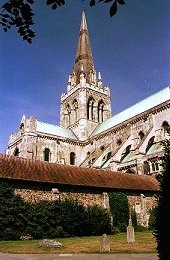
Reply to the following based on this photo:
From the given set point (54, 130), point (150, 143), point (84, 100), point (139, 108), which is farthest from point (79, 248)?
point (84, 100)

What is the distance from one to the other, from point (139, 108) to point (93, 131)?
11213 mm

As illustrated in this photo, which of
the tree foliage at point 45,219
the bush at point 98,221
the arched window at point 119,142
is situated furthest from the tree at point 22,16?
the arched window at point 119,142

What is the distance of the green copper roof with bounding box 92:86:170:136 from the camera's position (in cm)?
4081

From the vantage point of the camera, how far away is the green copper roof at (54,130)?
49.7m

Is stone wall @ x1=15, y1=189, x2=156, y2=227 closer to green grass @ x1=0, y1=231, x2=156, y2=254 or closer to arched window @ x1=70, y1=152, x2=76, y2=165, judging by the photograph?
green grass @ x1=0, y1=231, x2=156, y2=254

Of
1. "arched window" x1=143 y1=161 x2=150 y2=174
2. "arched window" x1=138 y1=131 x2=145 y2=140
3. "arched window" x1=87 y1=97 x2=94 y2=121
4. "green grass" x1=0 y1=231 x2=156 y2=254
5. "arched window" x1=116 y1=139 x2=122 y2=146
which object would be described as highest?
"arched window" x1=87 y1=97 x2=94 y2=121

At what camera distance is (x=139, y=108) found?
146ft

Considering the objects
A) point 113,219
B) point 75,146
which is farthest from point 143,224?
point 75,146

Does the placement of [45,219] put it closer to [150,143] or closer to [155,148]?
[155,148]

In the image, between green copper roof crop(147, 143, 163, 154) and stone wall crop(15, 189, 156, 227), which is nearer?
stone wall crop(15, 189, 156, 227)

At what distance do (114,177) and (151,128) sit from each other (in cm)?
1256

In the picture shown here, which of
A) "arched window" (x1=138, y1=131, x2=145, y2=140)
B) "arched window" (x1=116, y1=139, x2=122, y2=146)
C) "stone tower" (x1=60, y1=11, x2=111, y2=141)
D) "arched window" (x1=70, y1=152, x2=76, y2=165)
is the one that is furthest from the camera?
"stone tower" (x1=60, y1=11, x2=111, y2=141)

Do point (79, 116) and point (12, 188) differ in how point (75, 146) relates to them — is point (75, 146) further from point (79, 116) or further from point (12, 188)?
point (12, 188)

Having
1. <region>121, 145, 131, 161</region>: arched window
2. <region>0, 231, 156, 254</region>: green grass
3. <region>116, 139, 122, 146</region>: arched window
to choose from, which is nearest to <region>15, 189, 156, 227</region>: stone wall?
<region>0, 231, 156, 254</region>: green grass
